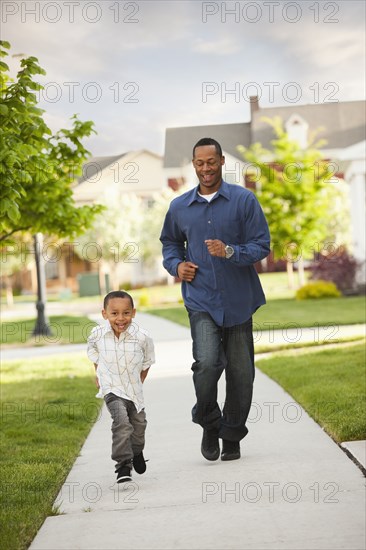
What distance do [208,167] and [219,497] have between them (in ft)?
6.76

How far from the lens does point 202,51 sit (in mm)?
28391

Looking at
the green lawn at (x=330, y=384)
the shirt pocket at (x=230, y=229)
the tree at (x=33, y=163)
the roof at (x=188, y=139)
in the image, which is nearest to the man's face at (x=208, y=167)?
the shirt pocket at (x=230, y=229)

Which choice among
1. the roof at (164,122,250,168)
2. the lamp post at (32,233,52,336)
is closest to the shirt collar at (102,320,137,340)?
the lamp post at (32,233,52,336)

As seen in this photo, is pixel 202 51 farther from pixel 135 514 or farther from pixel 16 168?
pixel 135 514

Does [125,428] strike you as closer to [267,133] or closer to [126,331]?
[126,331]

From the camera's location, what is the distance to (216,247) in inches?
220

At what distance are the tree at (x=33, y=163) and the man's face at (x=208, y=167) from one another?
199 cm

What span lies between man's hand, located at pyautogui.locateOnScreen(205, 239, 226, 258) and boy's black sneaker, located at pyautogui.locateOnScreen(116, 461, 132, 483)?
1412 mm

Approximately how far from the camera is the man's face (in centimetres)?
573

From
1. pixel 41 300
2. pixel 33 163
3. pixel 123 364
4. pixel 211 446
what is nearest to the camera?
pixel 123 364

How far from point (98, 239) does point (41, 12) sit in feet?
121

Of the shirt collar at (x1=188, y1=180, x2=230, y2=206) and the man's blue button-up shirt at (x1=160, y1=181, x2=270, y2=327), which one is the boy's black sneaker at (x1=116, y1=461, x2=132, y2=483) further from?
the shirt collar at (x1=188, y1=180, x2=230, y2=206)

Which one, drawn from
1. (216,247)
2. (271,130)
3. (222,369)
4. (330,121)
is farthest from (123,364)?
(330,121)

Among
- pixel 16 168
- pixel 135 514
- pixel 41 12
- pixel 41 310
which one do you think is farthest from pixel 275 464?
pixel 41 310
